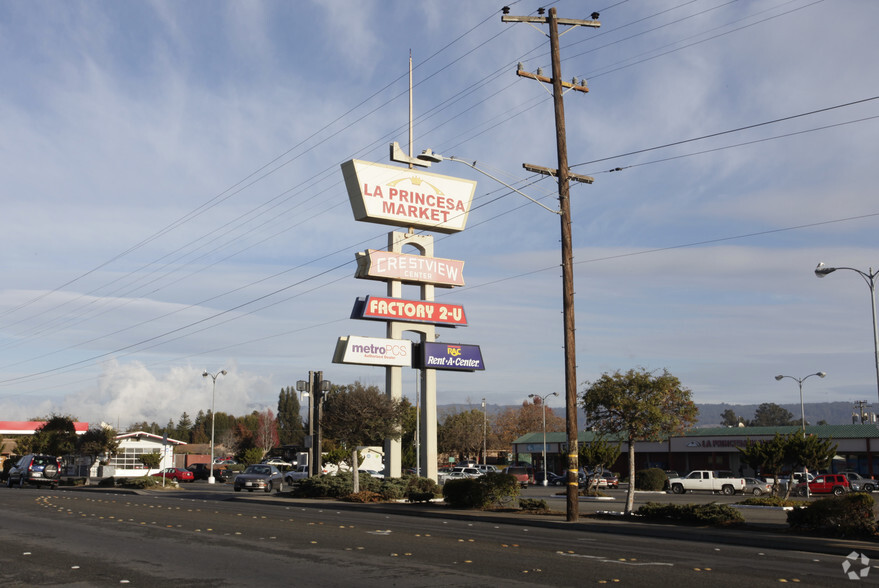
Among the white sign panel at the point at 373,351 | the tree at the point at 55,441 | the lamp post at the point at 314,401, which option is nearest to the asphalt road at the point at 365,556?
the white sign panel at the point at 373,351

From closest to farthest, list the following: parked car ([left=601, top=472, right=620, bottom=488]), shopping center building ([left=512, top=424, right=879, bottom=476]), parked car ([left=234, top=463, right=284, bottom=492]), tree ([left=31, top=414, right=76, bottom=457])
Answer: parked car ([left=234, top=463, right=284, bottom=492])
parked car ([left=601, top=472, right=620, bottom=488])
shopping center building ([left=512, top=424, right=879, bottom=476])
tree ([left=31, top=414, right=76, bottom=457])

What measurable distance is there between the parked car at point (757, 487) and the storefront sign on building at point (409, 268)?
25192 mm

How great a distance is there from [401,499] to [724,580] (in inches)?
945

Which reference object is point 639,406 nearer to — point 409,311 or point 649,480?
point 409,311

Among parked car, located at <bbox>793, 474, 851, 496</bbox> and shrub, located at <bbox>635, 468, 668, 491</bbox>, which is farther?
shrub, located at <bbox>635, 468, 668, 491</bbox>

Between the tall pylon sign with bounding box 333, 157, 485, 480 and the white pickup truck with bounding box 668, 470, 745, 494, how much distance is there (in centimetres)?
1983

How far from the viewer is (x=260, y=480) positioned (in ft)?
147

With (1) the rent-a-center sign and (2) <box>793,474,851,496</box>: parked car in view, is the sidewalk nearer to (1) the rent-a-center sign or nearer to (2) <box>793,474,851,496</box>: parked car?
(1) the rent-a-center sign

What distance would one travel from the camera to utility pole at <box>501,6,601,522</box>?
23.7 metres

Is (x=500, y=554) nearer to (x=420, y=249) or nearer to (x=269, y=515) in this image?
(x=269, y=515)

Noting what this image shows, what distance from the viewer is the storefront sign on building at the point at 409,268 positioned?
3784 centimetres

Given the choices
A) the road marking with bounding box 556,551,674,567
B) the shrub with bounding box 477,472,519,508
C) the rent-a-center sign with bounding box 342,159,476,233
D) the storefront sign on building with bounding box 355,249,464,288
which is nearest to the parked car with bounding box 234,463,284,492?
the storefront sign on building with bounding box 355,249,464,288

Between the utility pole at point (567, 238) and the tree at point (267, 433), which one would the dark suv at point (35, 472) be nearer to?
the utility pole at point (567, 238)

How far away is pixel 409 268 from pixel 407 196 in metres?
3.52
